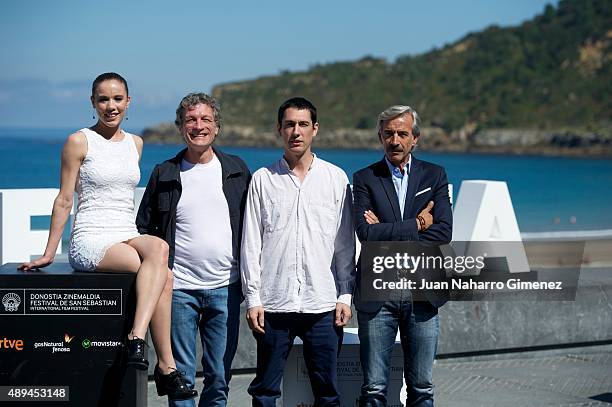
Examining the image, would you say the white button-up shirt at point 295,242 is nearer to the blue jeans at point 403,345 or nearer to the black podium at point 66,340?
the blue jeans at point 403,345

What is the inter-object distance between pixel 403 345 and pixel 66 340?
1.81 metres

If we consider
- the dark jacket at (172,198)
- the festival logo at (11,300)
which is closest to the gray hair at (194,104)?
the dark jacket at (172,198)

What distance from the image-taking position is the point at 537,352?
28.6ft

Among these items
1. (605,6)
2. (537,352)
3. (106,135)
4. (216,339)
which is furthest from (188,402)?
(605,6)

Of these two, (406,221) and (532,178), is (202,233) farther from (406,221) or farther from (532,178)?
(532,178)

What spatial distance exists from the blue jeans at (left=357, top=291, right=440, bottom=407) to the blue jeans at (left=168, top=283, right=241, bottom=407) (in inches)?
28.6

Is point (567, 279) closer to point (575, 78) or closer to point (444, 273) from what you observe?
point (444, 273)

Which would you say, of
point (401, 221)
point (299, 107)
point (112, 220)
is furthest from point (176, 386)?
point (299, 107)

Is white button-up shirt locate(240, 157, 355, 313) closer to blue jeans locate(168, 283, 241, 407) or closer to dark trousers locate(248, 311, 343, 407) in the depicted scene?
dark trousers locate(248, 311, 343, 407)

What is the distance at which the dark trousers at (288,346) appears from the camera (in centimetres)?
534

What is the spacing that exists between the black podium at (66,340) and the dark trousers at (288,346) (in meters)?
0.67

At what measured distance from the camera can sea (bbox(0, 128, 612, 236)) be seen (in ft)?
195

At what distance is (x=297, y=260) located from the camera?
530 centimetres

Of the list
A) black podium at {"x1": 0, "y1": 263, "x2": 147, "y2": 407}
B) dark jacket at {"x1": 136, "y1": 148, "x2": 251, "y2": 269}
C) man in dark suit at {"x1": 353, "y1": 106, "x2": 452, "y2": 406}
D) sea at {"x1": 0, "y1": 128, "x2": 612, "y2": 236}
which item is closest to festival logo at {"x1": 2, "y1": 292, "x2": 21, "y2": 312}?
black podium at {"x1": 0, "y1": 263, "x2": 147, "y2": 407}
